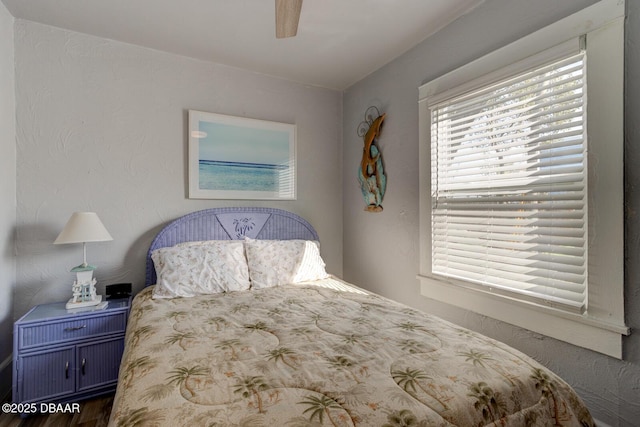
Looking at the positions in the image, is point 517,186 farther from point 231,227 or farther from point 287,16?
point 231,227

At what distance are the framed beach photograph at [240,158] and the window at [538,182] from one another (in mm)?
1397

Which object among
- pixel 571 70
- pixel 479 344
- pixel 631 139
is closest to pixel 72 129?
pixel 479 344

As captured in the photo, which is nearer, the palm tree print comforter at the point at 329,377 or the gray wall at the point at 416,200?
the palm tree print comforter at the point at 329,377

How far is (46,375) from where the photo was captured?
1.93 metres

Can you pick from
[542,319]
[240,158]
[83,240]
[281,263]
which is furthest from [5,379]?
[542,319]

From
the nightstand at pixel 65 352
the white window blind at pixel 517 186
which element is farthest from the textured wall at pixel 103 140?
the white window blind at pixel 517 186

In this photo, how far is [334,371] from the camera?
113 cm

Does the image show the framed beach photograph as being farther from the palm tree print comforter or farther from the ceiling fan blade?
the palm tree print comforter

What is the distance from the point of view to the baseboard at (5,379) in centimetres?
200

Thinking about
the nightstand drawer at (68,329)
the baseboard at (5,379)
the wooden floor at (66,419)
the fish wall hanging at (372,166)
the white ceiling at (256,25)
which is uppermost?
the white ceiling at (256,25)

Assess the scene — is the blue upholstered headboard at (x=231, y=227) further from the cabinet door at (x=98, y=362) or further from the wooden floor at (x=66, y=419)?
the wooden floor at (x=66, y=419)

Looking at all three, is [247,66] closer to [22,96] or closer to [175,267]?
[22,96]

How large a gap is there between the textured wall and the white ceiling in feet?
0.54

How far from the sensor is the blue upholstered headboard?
2560 millimetres
